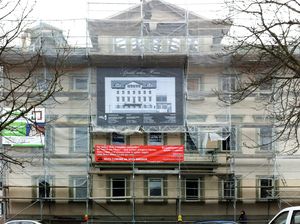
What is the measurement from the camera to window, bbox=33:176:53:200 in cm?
3472

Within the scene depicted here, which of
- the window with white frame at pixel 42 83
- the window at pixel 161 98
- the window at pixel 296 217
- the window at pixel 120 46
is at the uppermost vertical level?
the window at pixel 120 46

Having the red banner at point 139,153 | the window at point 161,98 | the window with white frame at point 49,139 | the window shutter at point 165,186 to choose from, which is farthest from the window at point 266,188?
the window with white frame at point 49,139

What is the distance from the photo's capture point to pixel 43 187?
34.7 meters

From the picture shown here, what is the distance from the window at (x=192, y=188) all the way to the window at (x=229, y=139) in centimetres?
247

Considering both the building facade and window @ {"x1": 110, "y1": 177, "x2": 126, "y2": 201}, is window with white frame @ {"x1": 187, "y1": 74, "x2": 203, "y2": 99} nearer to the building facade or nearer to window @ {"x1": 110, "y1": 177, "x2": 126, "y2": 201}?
the building facade

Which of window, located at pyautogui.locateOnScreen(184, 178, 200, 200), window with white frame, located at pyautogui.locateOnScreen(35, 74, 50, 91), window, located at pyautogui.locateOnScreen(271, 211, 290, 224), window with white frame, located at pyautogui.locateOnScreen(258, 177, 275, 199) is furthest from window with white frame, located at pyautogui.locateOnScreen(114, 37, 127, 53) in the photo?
window, located at pyautogui.locateOnScreen(271, 211, 290, 224)

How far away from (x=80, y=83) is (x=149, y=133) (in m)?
4.85

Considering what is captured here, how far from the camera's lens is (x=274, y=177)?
3469 centimetres

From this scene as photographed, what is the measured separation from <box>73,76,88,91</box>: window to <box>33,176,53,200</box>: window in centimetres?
527

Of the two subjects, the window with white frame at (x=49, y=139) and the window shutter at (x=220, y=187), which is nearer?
the window with white frame at (x=49, y=139)

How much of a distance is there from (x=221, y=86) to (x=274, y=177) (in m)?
5.81

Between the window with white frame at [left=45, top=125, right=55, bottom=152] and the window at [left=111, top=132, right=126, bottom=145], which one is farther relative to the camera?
the window at [left=111, top=132, right=126, bottom=145]

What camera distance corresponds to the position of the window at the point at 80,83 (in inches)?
1416

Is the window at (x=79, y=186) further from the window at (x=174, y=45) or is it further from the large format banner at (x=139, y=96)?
the window at (x=174, y=45)
